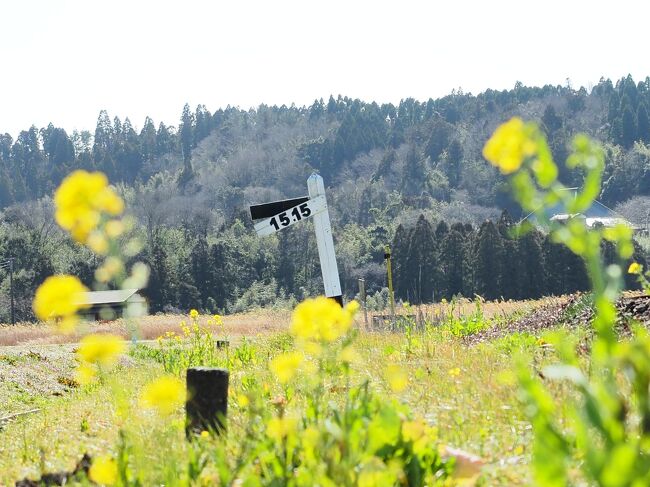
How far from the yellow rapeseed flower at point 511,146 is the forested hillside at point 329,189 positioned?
3245 centimetres

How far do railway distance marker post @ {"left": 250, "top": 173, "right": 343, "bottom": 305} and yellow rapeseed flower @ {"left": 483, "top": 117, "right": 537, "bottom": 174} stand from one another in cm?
758

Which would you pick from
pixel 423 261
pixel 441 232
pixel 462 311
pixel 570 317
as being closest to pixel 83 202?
pixel 570 317

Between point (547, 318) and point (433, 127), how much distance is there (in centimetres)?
13160

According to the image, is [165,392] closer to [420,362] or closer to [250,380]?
[250,380]

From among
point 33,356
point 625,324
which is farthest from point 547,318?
point 33,356

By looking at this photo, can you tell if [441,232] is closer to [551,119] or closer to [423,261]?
[423,261]

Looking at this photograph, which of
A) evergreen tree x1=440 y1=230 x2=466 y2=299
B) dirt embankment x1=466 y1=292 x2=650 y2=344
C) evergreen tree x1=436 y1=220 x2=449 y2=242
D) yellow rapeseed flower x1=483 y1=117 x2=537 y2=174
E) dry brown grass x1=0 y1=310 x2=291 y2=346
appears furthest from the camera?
evergreen tree x1=436 y1=220 x2=449 y2=242

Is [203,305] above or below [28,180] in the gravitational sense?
below

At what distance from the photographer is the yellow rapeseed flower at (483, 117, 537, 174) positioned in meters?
2.14

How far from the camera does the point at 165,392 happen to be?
9.62 ft

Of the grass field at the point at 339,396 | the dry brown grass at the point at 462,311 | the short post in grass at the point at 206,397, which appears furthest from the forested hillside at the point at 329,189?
the short post in grass at the point at 206,397

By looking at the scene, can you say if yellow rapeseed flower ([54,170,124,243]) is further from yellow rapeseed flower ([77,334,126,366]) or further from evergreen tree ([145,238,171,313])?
evergreen tree ([145,238,171,313])

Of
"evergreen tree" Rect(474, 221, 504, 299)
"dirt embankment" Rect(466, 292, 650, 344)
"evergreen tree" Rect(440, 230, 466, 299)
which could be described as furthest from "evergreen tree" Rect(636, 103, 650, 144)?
"dirt embankment" Rect(466, 292, 650, 344)

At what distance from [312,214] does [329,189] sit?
115 m
